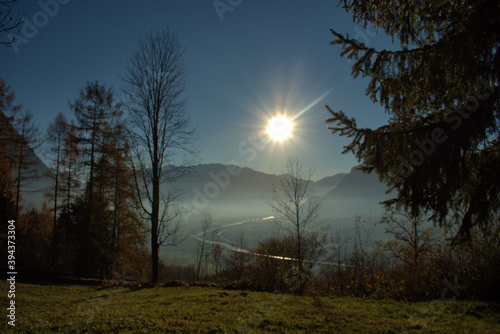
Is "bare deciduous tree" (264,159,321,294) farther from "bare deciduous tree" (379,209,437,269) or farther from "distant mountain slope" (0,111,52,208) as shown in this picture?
"distant mountain slope" (0,111,52,208)

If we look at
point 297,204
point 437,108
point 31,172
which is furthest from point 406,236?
point 31,172

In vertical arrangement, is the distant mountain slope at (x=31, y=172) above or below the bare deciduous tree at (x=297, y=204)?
above

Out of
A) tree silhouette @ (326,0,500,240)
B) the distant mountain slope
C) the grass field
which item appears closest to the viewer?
tree silhouette @ (326,0,500,240)

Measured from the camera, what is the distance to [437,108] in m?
4.81

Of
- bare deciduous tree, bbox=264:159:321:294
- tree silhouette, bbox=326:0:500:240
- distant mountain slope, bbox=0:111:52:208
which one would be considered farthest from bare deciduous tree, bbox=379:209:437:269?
distant mountain slope, bbox=0:111:52:208

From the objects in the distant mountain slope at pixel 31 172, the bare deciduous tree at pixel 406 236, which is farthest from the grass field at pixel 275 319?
the distant mountain slope at pixel 31 172

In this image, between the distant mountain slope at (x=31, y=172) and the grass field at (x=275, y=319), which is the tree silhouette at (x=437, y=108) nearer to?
the grass field at (x=275, y=319)

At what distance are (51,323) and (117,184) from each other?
1645cm

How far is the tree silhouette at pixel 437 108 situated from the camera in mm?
3773

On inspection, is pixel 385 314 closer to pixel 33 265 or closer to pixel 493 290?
pixel 493 290

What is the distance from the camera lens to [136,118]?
11516mm

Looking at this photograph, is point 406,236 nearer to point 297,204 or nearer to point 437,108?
point 297,204

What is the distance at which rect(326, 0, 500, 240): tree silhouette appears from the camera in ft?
12.4

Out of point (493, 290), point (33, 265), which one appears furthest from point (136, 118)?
point (33, 265)
